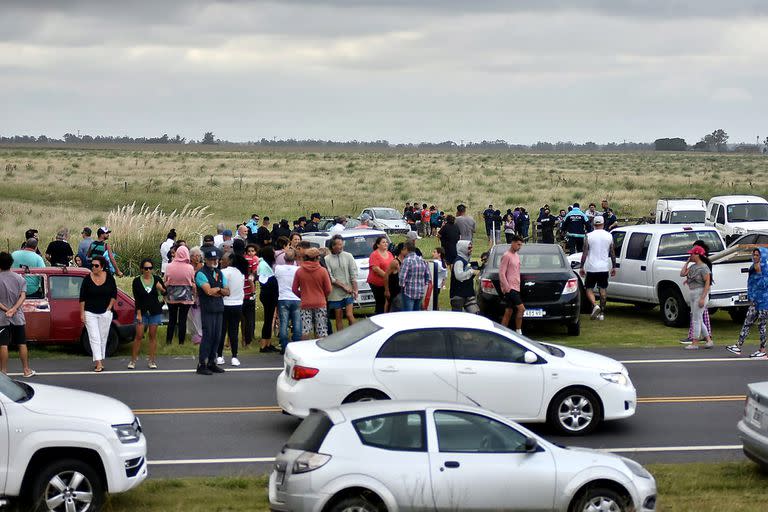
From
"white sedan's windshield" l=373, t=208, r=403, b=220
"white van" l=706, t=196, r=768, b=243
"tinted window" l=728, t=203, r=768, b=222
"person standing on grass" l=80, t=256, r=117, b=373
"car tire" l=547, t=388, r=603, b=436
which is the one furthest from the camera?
"white sedan's windshield" l=373, t=208, r=403, b=220

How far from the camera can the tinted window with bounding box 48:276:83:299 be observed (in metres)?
18.1

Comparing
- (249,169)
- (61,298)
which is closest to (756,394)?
(61,298)

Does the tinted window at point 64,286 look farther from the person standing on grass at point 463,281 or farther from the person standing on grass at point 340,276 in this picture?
the person standing on grass at point 463,281

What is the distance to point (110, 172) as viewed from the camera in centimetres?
9338

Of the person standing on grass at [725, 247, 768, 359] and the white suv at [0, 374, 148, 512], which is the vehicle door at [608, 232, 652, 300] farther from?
the white suv at [0, 374, 148, 512]

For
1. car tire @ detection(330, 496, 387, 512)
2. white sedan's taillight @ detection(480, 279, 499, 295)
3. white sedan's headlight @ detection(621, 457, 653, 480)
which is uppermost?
white sedan's taillight @ detection(480, 279, 499, 295)

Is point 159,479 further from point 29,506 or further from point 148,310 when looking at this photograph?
point 148,310

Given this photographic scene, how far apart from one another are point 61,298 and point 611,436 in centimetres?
963

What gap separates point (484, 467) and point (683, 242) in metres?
14.2

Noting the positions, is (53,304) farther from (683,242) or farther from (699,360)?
(683,242)

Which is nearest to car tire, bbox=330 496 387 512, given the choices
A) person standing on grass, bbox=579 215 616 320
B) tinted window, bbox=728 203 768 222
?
person standing on grass, bbox=579 215 616 320

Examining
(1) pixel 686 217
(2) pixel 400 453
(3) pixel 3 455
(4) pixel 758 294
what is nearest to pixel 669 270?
(4) pixel 758 294

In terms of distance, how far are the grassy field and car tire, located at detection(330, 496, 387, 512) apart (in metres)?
1.68

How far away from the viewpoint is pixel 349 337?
509 inches
